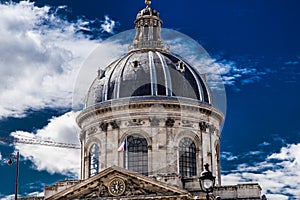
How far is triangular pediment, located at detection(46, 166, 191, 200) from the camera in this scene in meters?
43.4

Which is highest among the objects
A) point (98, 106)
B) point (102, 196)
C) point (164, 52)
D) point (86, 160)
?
point (164, 52)

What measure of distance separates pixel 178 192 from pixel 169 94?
12.2 meters

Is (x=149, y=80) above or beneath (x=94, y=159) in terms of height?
above

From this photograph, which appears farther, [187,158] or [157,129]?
[187,158]

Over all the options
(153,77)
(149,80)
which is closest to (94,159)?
(149,80)

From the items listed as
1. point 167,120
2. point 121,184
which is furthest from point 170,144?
point 121,184

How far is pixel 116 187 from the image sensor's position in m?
44.4

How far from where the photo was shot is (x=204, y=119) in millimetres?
54812

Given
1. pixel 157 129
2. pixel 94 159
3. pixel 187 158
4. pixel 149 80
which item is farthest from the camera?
pixel 94 159

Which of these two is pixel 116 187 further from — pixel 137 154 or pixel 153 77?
pixel 153 77

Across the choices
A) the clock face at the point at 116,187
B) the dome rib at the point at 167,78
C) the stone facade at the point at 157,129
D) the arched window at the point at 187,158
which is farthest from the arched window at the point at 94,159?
the clock face at the point at 116,187

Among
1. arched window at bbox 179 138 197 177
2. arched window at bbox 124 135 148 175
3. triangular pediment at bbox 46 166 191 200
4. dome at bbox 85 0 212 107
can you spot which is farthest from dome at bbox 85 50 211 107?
triangular pediment at bbox 46 166 191 200

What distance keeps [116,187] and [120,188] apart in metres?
0.29

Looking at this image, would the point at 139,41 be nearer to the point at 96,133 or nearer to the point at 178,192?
the point at 96,133
